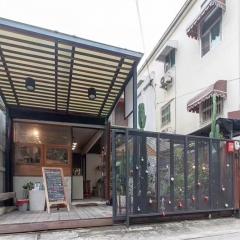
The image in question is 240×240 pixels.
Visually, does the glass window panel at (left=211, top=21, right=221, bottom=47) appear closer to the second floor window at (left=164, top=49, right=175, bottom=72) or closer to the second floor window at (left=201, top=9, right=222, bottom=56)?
the second floor window at (left=201, top=9, right=222, bottom=56)

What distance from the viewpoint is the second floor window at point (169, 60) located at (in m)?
15.7

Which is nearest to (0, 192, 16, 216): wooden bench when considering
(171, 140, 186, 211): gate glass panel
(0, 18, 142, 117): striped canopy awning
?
(0, 18, 142, 117): striped canopy awning

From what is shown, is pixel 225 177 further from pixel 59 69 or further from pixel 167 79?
pixel 167 79

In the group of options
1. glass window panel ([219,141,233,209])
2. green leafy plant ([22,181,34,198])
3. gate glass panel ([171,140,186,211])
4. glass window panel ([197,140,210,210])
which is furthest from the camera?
green leafy plant ([22,181,34,198])

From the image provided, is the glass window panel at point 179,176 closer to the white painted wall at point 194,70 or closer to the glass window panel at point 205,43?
the white painted wall at point 194,70

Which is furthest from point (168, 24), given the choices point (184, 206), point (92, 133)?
point (184, 206)

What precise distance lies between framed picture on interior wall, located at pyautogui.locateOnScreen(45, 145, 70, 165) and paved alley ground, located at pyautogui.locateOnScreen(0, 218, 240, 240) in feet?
14.3

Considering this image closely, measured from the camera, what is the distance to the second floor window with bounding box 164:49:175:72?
51.4 ft

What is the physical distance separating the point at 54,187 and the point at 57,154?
199cm

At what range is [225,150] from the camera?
26.7ft

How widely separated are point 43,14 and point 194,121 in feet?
22.1

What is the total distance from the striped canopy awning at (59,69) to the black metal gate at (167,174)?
198 cm

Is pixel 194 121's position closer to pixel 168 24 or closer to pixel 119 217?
pixel 168 24

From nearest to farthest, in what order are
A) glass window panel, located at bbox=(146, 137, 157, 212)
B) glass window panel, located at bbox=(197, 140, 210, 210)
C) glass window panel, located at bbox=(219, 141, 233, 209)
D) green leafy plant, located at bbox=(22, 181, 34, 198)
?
1. glass window panel, located at bbox=(146, 137, 157, 212)
2. glass window panel, located at bbox=(197, 140, 210, 210)
3. glass window panel, located at bbox=(219, 141, 233, 209)
4. green leafy plant, located at bbox=(22, 181, 34, 198)
